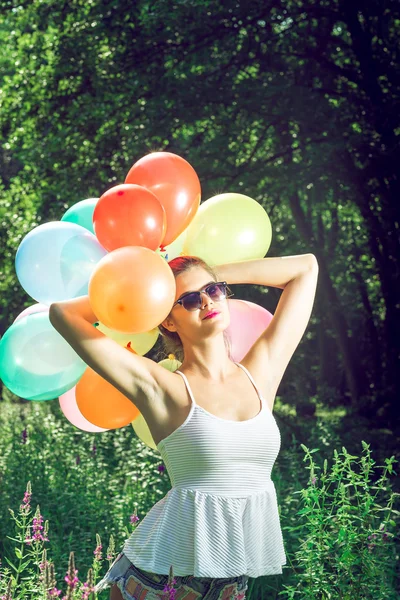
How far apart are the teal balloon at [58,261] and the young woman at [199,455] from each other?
Result: 344 millimetres

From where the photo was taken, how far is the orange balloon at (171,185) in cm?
312

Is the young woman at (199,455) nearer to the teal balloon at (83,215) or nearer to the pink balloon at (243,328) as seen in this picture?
the pink balloon at (243,328)

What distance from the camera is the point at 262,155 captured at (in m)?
12.9

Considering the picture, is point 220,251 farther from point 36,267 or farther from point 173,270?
point 36,267

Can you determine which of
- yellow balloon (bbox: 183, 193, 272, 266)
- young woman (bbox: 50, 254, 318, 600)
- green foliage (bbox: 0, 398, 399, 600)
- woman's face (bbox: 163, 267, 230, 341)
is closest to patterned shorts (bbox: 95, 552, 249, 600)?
young woman (bbox: 50, 254, 318, 600)

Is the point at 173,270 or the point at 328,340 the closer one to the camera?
the point at 173,270

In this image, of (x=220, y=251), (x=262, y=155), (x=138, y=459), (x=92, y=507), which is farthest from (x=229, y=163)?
(x=220, y=251)

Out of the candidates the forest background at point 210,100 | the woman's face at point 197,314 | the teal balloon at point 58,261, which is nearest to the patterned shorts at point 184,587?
the woman's face at point 197,314

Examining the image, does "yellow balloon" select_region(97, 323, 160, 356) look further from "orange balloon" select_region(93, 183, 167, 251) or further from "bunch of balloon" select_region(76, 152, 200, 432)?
"orange balloon" select_region(93, 183, 167, 251)

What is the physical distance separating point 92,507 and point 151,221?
3240 mm

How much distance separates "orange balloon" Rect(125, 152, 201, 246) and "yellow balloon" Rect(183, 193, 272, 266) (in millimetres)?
65

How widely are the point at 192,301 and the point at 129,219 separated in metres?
0.38

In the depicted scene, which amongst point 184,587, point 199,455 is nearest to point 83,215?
point 199,455

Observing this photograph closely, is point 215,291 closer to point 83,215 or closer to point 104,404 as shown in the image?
point 104,404
